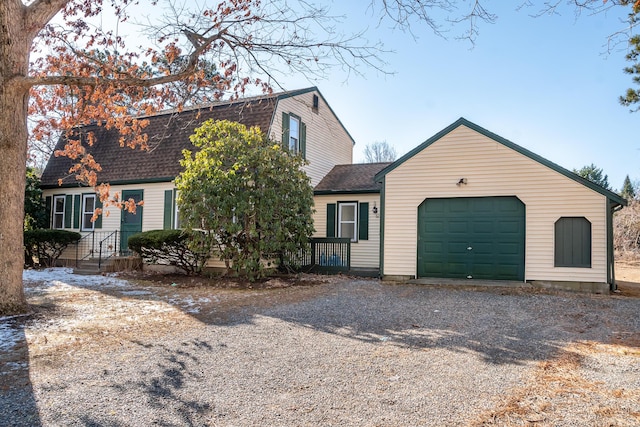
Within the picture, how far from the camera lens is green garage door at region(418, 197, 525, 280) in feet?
34.7

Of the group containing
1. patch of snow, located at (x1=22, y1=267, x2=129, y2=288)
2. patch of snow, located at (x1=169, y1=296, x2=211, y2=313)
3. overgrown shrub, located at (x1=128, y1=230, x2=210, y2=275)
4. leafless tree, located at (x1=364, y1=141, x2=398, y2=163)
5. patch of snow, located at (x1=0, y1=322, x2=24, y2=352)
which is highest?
leafless tree, located at (x1=364, y1=141, x2=398, y2=163)

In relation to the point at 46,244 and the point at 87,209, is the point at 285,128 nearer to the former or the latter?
the point at 87,209

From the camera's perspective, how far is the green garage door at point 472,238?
34.7ft

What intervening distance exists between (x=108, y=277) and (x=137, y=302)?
15.2 ft

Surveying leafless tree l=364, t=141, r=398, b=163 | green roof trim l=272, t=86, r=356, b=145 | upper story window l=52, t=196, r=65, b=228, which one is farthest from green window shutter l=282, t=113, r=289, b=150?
leafless tree l=364, t=141, r=398, b=163

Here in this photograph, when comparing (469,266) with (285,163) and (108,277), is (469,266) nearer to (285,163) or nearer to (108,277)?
(285,163)

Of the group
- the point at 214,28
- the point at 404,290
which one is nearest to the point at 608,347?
the point at 404,290

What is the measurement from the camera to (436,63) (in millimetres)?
8664

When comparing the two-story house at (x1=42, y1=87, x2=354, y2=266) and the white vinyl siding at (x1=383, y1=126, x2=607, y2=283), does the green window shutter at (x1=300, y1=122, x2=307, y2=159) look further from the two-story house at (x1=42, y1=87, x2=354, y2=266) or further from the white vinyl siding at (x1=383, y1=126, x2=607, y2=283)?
the white vinyl siding at (x1=383, y1=126, x2=607, y2=283)

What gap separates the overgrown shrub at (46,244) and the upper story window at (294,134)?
847 cm

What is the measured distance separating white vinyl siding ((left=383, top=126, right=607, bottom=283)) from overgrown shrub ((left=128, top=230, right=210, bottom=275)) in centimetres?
522

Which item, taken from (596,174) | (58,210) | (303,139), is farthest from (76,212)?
(596,174)

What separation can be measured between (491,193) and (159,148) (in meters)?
11.7

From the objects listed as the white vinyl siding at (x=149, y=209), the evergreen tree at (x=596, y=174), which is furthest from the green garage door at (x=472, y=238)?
the evergreen tree at (x=596, y=174)
